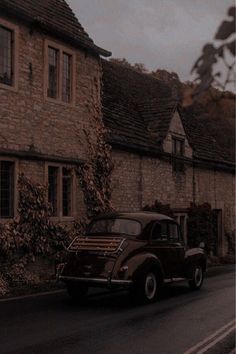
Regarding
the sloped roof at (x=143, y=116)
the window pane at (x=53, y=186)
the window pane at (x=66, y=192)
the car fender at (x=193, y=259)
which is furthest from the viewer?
the sloped roof at (x=143, y=116)

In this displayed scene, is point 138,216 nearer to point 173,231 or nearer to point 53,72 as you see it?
point 173,231

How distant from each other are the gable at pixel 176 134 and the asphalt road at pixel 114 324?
10.3m

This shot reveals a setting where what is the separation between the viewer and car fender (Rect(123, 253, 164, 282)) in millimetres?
10516

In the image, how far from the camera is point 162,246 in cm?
1198

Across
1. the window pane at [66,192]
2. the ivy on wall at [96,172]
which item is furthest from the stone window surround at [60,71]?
the window pane at [66,192]

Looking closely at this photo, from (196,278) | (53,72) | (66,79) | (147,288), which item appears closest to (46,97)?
(53,72)

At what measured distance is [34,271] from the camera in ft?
47.3

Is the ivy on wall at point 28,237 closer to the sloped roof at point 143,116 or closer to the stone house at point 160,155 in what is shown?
the stone house at point 160,155

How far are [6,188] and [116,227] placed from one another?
366 centimetres

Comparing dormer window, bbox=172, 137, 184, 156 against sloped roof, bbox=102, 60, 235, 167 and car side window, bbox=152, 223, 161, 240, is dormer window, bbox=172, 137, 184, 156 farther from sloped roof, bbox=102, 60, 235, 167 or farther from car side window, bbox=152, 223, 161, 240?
car side window, bbox=152, 223, 161, 240

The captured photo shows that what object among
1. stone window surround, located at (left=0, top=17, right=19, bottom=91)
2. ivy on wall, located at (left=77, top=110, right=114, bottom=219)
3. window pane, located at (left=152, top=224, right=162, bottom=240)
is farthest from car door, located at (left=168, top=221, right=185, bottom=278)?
stone window surround, located at (left=0, top=17, right=19, bottom=91)

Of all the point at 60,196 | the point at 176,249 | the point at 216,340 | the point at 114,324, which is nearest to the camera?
the point at 216,340

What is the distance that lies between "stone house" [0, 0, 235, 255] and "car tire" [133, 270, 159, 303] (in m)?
4.35

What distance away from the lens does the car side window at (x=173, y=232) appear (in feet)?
41.8
